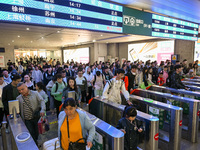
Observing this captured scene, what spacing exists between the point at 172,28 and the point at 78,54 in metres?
13.7

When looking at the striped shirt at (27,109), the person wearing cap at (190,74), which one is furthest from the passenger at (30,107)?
the person wearing cap at (190,74)

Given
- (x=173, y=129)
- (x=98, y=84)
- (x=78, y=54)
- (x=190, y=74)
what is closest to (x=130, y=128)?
(x=173, y=129)

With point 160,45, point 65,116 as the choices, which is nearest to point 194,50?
point 160,45

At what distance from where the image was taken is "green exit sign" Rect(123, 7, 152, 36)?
18.9ft

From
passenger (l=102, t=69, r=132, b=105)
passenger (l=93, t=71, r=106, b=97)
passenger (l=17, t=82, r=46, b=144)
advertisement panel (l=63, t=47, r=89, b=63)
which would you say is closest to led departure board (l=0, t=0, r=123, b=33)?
passenger (l=93, t=71, r=106, b=97)

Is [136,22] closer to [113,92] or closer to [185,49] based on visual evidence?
[113,92]

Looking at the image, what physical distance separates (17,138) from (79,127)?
0.84 meters

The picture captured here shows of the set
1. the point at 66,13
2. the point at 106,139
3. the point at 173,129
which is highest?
the point at 66,13

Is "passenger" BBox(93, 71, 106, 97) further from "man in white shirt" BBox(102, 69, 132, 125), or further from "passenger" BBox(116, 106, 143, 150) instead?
"passenger" BBox(116, 106, 143, 150)

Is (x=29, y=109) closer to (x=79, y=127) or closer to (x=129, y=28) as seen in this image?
(x=79, y=127)

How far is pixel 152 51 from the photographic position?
44.1ft

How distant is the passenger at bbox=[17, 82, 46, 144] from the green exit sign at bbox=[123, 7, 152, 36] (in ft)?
14.6

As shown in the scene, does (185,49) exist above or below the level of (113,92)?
above

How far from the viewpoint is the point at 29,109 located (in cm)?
267
